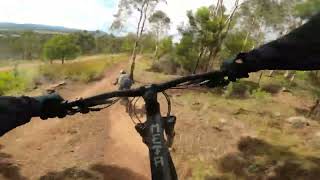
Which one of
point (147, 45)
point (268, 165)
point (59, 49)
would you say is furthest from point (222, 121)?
Result: point (147, 45)

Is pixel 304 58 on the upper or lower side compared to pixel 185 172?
upper

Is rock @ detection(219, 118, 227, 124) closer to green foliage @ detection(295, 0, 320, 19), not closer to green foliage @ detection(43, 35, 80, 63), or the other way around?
green foliage @ detection(295, 0, 320, 19)

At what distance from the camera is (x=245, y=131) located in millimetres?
15734

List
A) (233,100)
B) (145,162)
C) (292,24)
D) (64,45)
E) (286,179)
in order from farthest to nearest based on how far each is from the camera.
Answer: (64,45), (292,24), (233,100), (145,162), (286,179)

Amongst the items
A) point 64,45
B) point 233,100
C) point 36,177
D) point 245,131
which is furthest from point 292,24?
point 64,45

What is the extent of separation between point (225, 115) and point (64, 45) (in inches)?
2232

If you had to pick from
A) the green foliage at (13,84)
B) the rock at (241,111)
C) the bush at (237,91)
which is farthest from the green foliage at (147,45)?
the rock at (241,111)

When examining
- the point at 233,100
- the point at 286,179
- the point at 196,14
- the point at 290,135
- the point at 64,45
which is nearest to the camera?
the point at 286,179

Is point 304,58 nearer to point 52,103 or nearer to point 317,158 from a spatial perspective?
point 52,103

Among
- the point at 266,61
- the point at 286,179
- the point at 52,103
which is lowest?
the point at 286,179

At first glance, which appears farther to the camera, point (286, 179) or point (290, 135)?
point (290, 135)

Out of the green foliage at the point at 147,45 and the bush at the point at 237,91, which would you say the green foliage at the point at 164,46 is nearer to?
the green foliage at the point at 147,45

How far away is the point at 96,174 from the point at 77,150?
2056 mm

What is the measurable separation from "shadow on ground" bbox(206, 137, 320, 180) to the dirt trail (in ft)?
8.12
